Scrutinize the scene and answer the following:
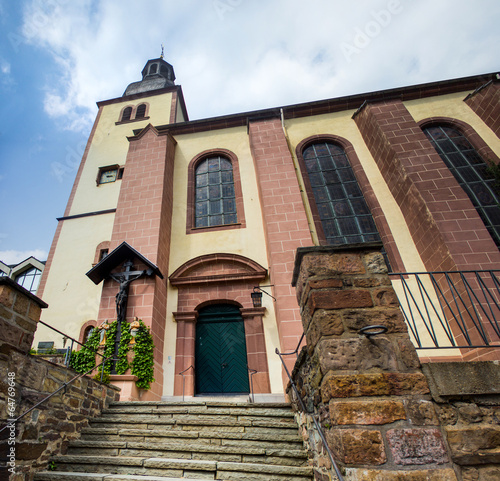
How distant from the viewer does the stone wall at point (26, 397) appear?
3.26m

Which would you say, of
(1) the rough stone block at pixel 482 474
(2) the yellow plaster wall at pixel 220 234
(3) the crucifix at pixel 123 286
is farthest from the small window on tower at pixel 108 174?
(1) the rough stone block at pixel 482 474

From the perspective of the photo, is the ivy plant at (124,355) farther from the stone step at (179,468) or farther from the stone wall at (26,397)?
the stone step at (179,468)

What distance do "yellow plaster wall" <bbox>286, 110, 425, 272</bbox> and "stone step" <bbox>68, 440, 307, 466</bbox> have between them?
19.2ft

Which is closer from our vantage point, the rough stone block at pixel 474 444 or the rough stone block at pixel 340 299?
the rough stone block at pixel 474 444

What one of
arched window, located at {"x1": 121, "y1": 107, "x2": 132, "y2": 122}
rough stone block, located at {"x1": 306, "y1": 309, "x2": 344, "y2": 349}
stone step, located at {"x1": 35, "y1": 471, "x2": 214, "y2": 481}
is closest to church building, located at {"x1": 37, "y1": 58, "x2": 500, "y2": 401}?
stone step, located at {"x1": 35, "y1": 471, "x2": 214, "y2": 481}

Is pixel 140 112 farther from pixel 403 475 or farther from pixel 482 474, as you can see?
pixel 482 474

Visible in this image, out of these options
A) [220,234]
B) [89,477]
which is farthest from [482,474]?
[220,234]

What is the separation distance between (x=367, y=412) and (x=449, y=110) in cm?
1177

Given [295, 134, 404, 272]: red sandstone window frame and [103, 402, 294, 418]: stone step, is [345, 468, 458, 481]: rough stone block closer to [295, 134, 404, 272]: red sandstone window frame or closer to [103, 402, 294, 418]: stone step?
[103, 402, 294, 418]: stone step

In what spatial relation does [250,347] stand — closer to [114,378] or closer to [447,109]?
[114,378]

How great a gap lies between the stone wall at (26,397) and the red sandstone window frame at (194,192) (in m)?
5.55

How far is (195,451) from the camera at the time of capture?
3725 millimetres

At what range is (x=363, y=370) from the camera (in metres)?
2.44

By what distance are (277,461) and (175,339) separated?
466 cm
